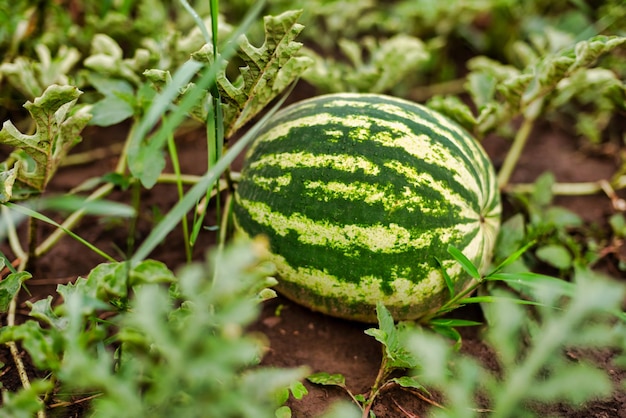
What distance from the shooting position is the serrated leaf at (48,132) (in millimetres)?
1475

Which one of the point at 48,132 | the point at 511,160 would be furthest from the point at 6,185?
the point at 511,160

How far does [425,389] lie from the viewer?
4.99 feet

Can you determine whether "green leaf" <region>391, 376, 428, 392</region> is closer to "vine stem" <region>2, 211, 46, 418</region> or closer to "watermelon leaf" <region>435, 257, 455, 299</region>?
"watermelon leaf" <region>435, 257, 455, 299</region>

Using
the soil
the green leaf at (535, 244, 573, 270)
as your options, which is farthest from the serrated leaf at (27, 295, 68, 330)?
the green leaf at (535, 244, 573, 270)

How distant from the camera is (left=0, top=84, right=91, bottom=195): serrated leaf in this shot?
147 centimetres

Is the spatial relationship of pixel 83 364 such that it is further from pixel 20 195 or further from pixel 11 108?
pixel 11 108

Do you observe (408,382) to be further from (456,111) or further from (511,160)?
(511,160)

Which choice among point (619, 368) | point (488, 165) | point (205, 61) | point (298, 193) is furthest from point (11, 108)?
point (619, 368)

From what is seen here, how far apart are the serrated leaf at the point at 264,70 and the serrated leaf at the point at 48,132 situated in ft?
1.44

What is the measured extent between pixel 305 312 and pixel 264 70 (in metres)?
0.85

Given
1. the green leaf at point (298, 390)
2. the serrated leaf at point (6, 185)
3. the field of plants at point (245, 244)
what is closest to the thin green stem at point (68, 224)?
the field of plants at point (245, 244)

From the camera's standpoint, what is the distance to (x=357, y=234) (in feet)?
5.13

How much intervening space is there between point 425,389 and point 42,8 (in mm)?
2262

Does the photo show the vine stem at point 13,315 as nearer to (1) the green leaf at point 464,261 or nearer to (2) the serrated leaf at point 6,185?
(2) the serrated leaf at point 6,185
